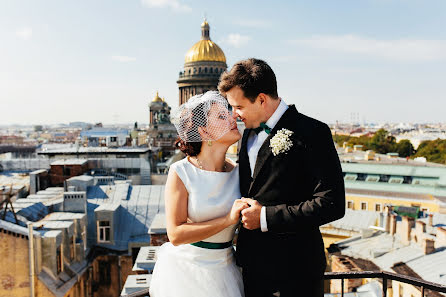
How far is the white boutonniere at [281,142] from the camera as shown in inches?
98.8

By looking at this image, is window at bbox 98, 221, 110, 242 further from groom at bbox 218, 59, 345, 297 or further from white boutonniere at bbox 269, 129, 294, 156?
white boutonniere at bbox 269, 129, 294, 156

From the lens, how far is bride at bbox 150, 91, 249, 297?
2.70m

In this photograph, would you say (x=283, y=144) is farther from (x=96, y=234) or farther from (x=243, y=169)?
(x=96, y=234)

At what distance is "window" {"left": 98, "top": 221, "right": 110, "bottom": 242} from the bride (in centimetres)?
1061

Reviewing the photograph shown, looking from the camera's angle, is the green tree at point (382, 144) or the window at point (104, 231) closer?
the window at point (104, 231)

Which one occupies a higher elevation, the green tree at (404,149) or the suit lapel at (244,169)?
the suit lapel at (244,169)

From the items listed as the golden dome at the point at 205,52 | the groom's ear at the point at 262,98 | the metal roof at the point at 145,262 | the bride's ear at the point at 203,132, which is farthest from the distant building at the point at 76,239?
the golden dome at the point at 205,52

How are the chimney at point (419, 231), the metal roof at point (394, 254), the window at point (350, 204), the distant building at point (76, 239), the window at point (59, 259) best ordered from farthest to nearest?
1. the window at point (350, 204)
2. the chimney at point (419, 231)
3. the metal roof at point (394, 254)
4. the window at point (59, 259)
5. the distant building at point (76, 239)

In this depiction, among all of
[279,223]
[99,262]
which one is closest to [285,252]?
[279,223]

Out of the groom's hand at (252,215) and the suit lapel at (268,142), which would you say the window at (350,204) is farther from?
the groom's hand at (252,215)

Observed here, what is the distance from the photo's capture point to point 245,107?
8.73 feet

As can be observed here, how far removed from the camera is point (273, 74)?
2625 millimetres

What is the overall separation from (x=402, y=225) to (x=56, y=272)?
1119 centimetres

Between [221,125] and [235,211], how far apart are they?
59 centimetres
